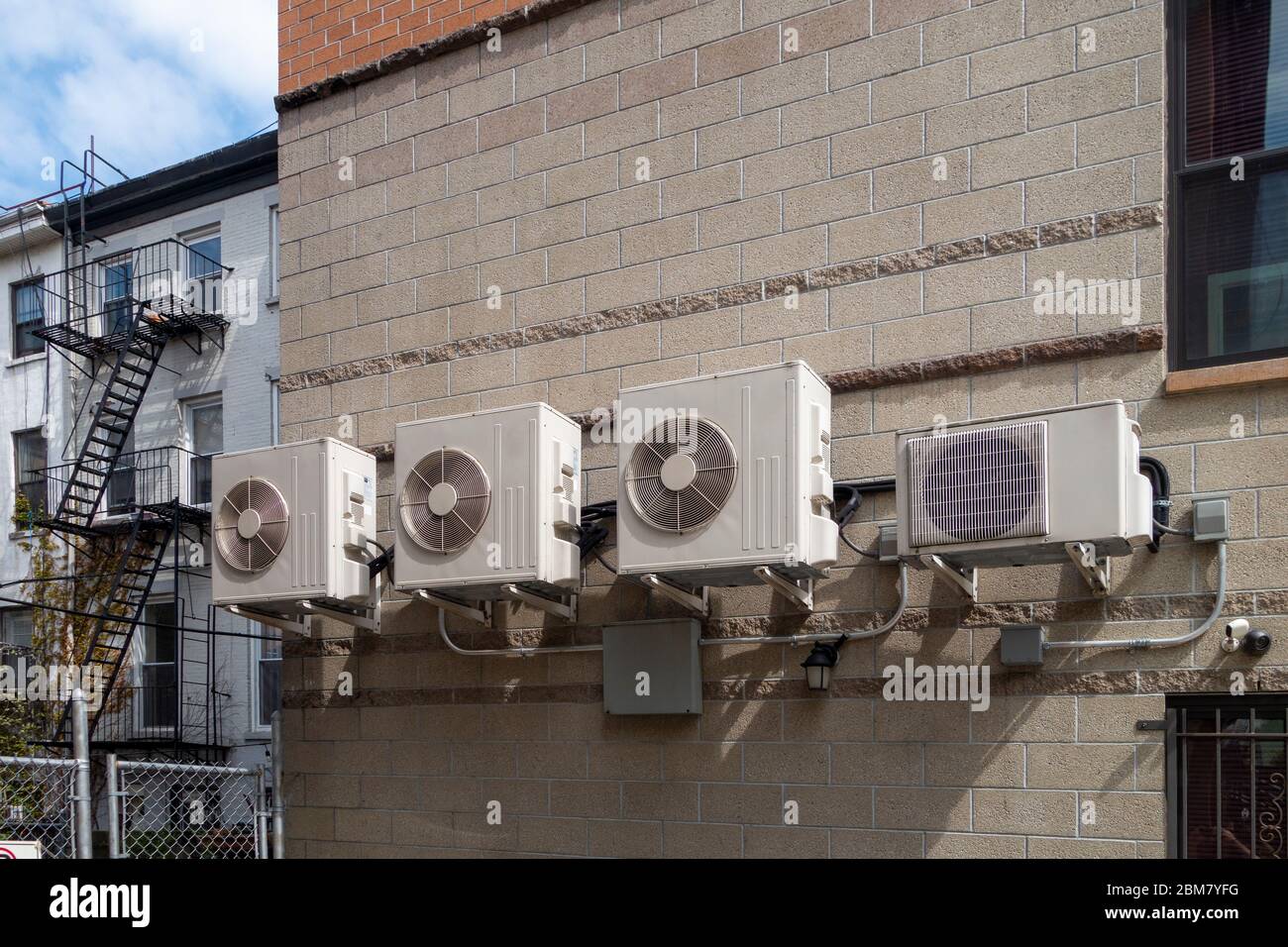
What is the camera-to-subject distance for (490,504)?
6.31 m

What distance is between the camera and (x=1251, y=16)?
569cm

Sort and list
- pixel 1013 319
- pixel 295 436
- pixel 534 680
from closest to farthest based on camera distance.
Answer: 1. pixel 1013 319
2. pixel 534 680
3. pixel 295 436

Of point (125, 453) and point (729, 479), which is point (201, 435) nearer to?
point (125, 453)

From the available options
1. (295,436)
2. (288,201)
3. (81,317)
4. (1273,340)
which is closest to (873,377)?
(1273,340)

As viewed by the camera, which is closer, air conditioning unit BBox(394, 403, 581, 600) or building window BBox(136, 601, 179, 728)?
air conditioning unit BBox(394, 403, 581, 600)

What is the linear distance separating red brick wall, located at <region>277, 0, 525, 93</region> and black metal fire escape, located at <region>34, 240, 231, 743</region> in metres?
8.30

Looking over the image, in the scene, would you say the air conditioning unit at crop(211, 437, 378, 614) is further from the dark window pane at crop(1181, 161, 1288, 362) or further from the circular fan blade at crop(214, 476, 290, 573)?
the dark window pane at crop(1181, 161, 1288, 362)

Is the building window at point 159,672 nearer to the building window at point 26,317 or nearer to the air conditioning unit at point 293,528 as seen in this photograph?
the building window at point 26,317

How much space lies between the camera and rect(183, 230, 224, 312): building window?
16.9 meters

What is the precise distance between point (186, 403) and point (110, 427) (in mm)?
1188

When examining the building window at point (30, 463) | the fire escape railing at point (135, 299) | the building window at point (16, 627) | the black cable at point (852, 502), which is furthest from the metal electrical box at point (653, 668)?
the building window at point (30, 463)

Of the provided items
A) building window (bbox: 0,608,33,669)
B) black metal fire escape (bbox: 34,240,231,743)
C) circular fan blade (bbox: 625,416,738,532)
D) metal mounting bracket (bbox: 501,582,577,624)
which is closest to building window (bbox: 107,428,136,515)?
black metal fire escape (bbox: 34,240,231,743)
